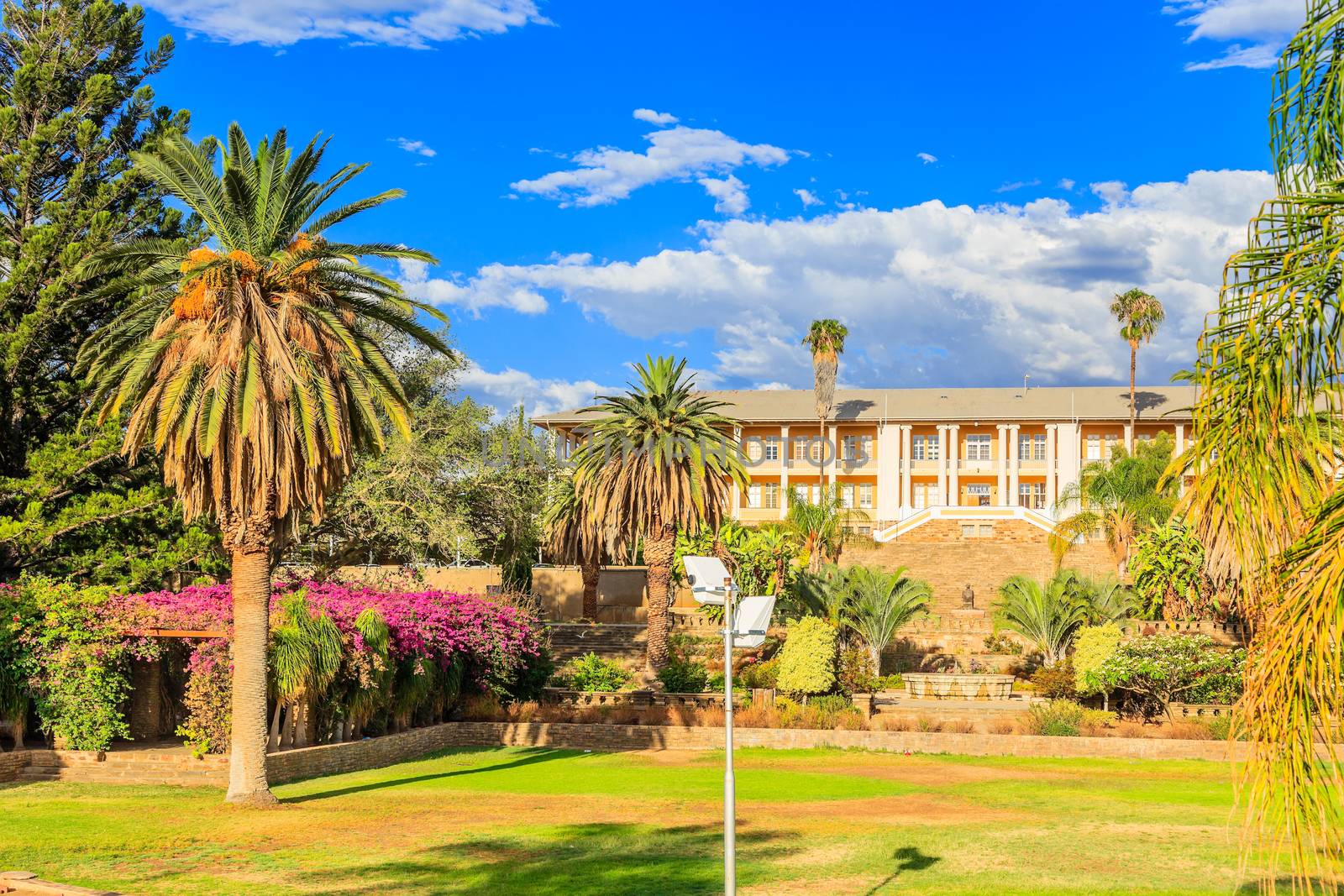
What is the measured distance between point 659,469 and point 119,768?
17532mm

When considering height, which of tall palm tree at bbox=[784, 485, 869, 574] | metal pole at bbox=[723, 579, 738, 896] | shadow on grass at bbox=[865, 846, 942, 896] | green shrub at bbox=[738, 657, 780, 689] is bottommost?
shadow on grass at bbox=[865, 846, 942, 896]

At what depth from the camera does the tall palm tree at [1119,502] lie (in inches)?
2153

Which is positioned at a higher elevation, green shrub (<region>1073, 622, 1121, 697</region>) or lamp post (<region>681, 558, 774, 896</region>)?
lamp post (<region>681, 558, 774, 896</region>)

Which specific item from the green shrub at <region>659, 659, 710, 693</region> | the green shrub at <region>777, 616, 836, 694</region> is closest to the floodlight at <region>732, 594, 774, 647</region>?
the green shrub at <region>777, 616, 836, 694</region>

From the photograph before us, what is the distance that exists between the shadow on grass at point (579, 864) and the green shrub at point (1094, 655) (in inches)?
683

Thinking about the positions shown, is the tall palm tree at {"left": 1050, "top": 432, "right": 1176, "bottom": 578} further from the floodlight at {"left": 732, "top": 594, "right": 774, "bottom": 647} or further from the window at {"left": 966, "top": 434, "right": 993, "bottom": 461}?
the floodlight at {"left": 732, "top": 594, "right": 774, "bottom": 647}

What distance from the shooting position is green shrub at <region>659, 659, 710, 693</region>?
38.6m

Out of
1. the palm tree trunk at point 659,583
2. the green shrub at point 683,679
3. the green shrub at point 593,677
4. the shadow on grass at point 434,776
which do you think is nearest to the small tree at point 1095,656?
the green shrub at point 683,679

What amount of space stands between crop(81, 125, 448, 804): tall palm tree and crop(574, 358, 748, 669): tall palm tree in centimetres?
1553

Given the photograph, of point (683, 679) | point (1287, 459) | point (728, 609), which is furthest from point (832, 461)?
point (1287, 459)

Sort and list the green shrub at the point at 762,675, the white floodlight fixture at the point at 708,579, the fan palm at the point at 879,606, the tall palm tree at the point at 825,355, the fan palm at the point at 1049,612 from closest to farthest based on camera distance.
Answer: the white floodlight fixture at the point at 708,579, the green shrub at the point at 762,675, the fan palm at the point at 1049,612, the fan palm at the point at 879,606, the tall palm tree at the point at 825,355

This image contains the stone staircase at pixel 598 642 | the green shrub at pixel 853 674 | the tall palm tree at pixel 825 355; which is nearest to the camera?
the green shrub at pixel 853 674

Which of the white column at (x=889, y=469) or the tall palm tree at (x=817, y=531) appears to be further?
the white column at (x=889, y=469)

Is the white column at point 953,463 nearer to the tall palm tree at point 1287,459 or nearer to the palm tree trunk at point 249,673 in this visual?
the palm tree trunk at point 249,673
